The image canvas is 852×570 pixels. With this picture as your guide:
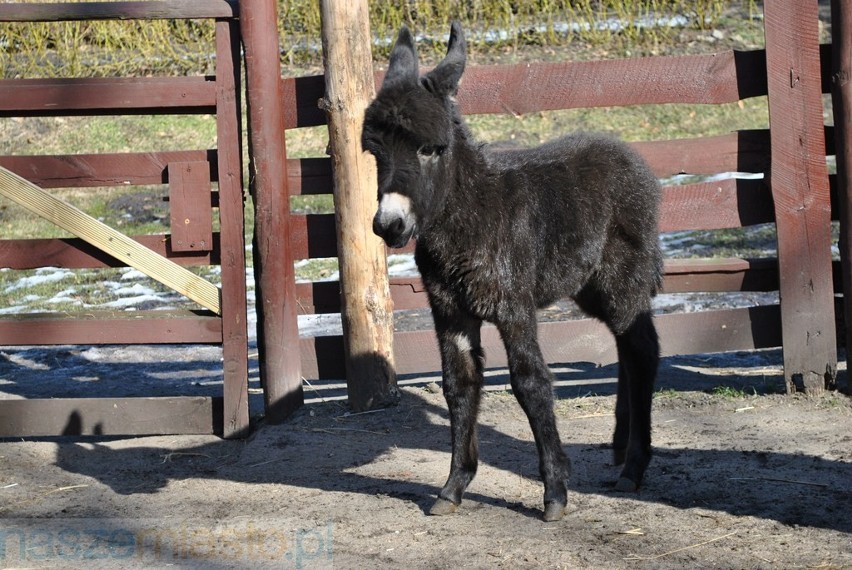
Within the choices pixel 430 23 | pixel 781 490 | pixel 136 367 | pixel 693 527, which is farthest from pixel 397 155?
pixel 430 23

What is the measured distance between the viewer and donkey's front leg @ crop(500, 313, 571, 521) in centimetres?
435

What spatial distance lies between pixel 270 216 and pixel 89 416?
166cm

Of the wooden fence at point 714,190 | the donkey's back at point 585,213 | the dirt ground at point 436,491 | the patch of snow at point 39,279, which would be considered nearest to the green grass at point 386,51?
the patch of snow at point 39,279

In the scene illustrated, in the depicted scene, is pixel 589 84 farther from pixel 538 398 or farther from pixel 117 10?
pixel 117 10

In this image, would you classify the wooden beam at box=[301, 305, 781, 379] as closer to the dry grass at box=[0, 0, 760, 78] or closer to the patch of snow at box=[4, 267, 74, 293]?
the patch of snow at box=[4, 267, 74, 293]

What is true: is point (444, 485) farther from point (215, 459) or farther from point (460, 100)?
point (460, 100)

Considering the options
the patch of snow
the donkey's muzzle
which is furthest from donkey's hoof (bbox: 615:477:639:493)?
the patch of snow

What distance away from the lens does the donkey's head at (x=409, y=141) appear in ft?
12.9

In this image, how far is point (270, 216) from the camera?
5.79 m

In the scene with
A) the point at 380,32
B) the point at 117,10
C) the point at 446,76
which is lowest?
the point at 446,76

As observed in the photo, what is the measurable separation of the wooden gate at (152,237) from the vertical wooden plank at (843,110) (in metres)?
3.56

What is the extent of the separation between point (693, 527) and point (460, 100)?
9.58 ft

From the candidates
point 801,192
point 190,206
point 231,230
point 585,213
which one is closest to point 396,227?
point 585,213

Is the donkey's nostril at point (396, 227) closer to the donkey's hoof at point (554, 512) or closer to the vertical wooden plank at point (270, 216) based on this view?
the donkey's hoof at point (554, 512)
